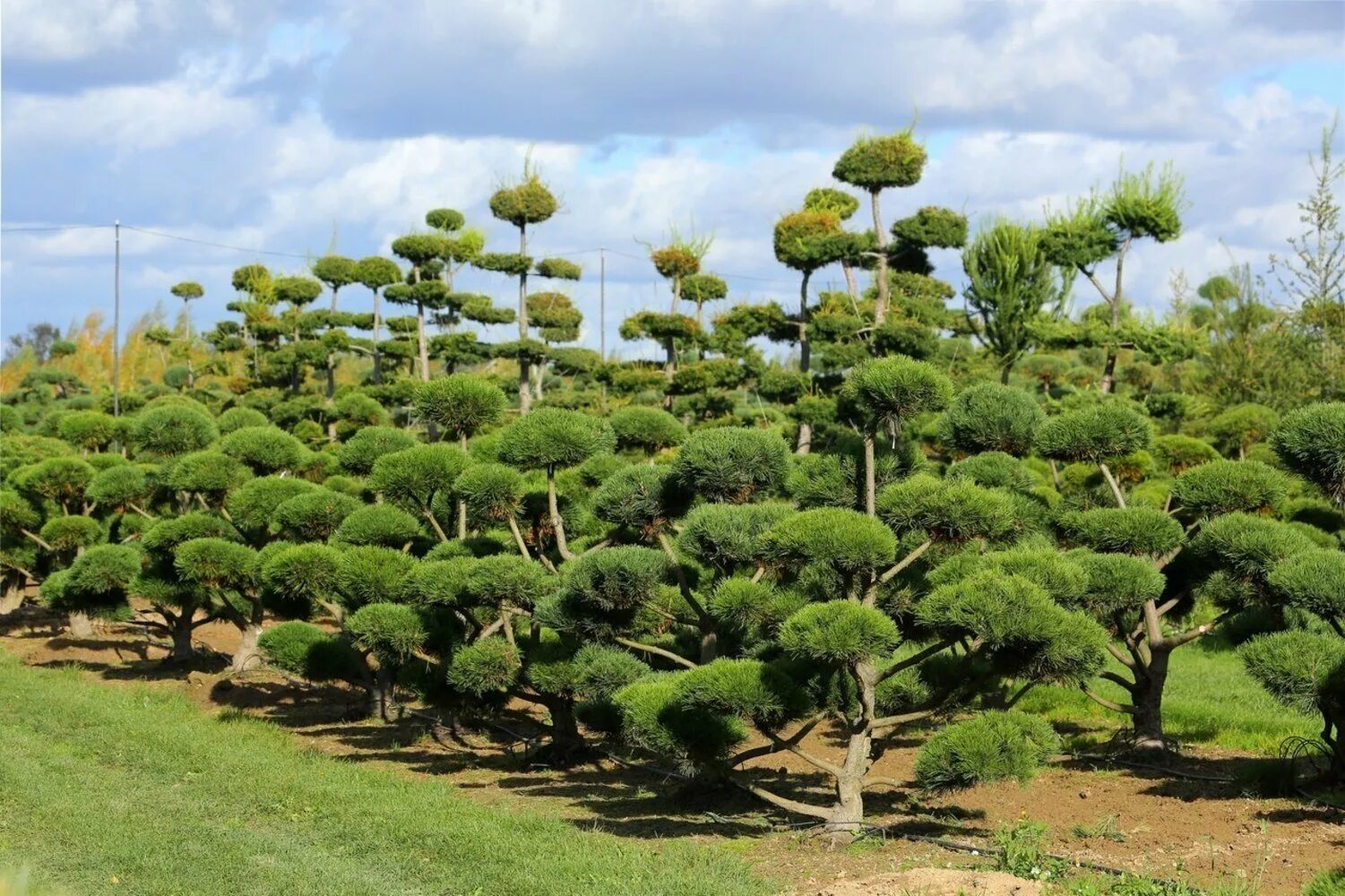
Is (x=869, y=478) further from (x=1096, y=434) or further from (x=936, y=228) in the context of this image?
(x=936, y=228)

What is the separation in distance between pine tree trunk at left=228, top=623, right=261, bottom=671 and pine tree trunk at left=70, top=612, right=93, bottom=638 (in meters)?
3.33

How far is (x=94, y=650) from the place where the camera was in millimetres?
15953

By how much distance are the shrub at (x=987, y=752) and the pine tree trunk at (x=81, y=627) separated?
12.4 m

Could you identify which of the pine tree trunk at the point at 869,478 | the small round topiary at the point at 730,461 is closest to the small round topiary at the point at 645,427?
the small round topiary at the point at 730,461

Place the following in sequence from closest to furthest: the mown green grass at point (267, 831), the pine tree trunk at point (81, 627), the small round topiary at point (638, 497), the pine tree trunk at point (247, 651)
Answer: the mown green grass at point (267, 831) → the small round topiary at point (638, 497) → the pine tree trunk at point (247, 651) → the pine tree trunk at point (81, 627)

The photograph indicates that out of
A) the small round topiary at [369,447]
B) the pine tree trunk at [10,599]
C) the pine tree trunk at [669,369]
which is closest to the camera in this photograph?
the small round topiary at [369,447]

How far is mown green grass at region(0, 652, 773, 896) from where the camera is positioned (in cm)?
672

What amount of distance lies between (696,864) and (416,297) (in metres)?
20.6

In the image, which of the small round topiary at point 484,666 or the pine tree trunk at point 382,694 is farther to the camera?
the pine tree trunk at point 382,694

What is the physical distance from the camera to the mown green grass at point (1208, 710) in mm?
9820

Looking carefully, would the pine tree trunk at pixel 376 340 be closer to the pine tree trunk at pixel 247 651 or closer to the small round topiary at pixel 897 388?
the pine tree trunk at pixel 247 651

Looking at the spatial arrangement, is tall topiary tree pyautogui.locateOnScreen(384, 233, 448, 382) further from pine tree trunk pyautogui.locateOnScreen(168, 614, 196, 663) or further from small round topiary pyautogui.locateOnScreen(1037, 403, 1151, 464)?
small round topiary pyautogui.locateOnScreen(1037, 403, 1151, 464)

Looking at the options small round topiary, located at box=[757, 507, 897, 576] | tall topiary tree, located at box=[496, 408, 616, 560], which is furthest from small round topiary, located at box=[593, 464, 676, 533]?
small round topiary, located at box=[757, 507, 897, 576]

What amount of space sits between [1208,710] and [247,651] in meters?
8.63
